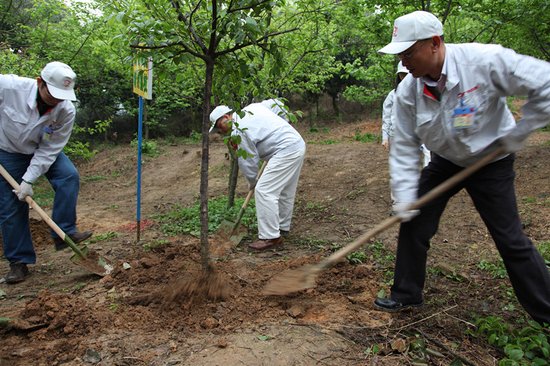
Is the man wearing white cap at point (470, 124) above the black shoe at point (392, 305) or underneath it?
above

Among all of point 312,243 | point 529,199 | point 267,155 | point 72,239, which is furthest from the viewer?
point 529,199

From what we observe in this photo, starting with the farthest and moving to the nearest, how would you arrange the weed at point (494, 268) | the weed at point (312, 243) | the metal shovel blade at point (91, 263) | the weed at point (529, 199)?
1. the weed at point (529, 199)
2. the weed at point (312, 243)
3. the metal shovel blade at point (91, 263)
4. the weed at point (494, 268)

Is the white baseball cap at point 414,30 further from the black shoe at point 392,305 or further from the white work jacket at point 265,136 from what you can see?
the white work jacket at point 265,136

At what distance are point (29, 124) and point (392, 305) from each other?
3.47 m

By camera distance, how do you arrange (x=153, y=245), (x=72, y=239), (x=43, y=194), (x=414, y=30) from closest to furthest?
1. (x=414, y=30)
2. (x=72, y=239)
3. (x=153, y=245)
4. (x=43, y=194)

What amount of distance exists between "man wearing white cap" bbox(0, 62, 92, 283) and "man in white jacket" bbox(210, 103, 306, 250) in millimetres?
1457

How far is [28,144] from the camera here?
388cm

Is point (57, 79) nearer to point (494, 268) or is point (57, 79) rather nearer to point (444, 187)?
point (444, 187)

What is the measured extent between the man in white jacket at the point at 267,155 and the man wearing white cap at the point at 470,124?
204cm

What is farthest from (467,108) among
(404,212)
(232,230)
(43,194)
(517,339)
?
(43,194)

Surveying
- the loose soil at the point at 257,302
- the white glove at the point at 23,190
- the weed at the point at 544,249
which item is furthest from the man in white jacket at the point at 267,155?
the weed at the point at 544,249

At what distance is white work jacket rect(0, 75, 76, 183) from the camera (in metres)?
3.75

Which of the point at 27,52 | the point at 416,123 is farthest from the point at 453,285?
the point at 27,52

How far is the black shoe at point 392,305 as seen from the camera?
2.81m
